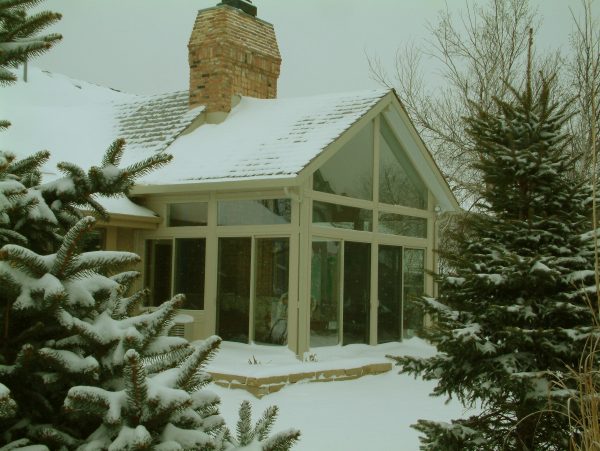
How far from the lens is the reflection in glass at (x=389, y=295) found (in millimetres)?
13414

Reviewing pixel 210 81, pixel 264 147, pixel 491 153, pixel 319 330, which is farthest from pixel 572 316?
pixel 210 81

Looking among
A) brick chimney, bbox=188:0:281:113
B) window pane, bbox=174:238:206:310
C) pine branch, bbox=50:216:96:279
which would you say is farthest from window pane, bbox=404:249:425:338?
pine branch, bbox=50:216:96:279

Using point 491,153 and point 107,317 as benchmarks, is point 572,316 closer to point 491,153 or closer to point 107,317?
point 491,153

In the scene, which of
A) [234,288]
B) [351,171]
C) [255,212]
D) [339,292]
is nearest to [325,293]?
A: [339,292]

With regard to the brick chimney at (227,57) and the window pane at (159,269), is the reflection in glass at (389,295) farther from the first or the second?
the brick chimney at (227,57)

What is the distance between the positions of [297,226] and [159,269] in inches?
127

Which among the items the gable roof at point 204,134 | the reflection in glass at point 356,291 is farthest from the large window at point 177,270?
the reflection in glass at point 356,291

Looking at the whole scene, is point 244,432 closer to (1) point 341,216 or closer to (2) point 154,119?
(1) point 341,216

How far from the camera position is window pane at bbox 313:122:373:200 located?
12102 mm

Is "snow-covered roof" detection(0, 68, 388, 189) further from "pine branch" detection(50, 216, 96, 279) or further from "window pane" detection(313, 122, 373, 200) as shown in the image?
"pine branch" detection(50, 216, 96, 279)

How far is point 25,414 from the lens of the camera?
2.15m

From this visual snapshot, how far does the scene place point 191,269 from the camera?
41.6 ft

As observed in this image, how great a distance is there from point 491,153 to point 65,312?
396 cm

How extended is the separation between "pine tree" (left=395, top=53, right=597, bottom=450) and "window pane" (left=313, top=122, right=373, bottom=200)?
21.4 ft
